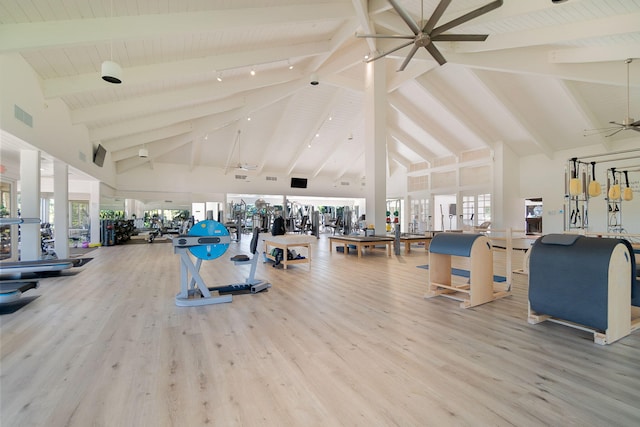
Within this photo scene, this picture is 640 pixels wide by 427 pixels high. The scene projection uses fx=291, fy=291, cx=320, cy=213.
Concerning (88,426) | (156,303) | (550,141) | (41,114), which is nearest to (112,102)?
(41,114)

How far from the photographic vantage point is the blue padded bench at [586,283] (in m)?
2.39

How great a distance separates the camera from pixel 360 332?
8.69 ft

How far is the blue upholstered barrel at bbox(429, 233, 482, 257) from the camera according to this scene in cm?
337

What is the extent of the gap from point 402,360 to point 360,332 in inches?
23.0

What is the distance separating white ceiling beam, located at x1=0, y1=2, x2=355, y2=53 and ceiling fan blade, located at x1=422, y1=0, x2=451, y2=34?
6.87ft

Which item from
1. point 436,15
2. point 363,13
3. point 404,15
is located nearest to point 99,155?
point 363,13

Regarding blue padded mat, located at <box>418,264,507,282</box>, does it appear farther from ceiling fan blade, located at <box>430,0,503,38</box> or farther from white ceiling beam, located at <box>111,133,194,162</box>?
white ceiling beam, located at <box>111,133,194,162</box>

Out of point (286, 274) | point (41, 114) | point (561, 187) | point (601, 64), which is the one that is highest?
point (601, 64)

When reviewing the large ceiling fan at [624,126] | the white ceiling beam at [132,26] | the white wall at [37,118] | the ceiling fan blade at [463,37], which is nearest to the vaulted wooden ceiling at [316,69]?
the white ceiling beam at [132,26]

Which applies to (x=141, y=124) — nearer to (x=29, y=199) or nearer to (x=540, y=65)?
(x=29, y=199)

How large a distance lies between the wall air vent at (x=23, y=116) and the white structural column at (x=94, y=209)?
5804mm

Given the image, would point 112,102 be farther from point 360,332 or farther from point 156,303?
point 360,332

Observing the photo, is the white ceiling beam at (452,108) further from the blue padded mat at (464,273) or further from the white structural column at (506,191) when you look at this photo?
the blue padded mat at (464,273)

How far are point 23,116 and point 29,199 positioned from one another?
1.69 m
